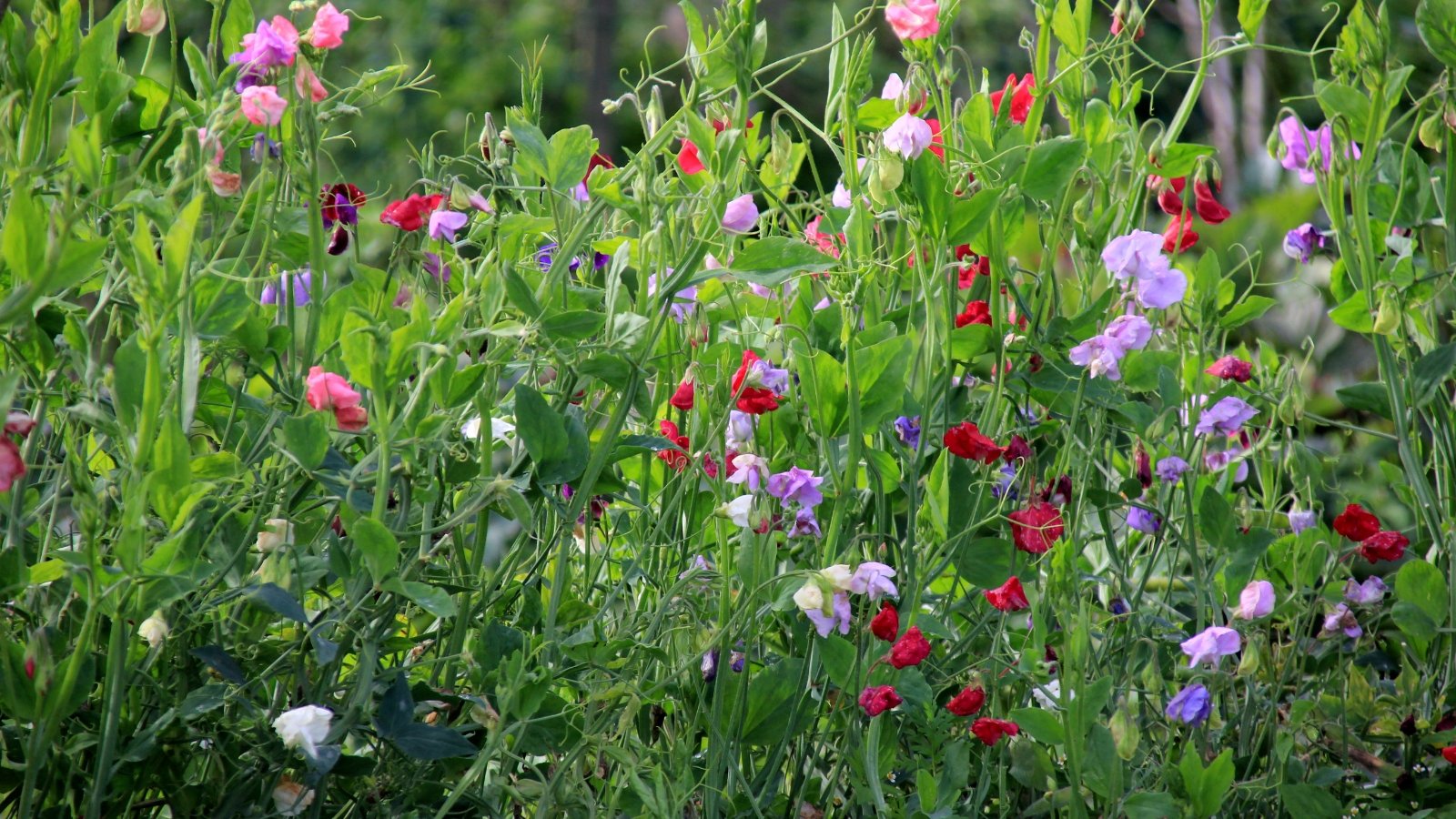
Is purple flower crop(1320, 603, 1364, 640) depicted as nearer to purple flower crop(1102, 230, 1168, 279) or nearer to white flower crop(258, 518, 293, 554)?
purple flower crop(1102, 230, 1168, 279)

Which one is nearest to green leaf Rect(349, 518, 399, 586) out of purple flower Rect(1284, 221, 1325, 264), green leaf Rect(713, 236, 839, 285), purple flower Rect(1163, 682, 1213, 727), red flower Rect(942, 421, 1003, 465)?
green leaf Rect(713, 236, 839, 285)

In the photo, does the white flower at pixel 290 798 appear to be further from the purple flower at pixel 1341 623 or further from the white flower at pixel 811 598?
the purple flower at pixel 1341 623

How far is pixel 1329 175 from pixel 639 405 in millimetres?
647

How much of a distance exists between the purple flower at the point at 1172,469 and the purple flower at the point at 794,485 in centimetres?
37

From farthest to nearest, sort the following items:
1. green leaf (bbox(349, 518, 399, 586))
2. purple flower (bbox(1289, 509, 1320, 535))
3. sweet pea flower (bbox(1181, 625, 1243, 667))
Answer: purple flower (bbox(1289, 509, 1320, 535)) → sweet pea flower (bbox(1181, 625, 1243, 667)) → green leaf (bbox(349, 518, 399, 586))

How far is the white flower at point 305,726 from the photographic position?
0.78 m

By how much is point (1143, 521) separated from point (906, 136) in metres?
0.52

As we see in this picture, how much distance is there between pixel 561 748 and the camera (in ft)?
3.17

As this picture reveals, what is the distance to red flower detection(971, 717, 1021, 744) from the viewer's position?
0.95 meters

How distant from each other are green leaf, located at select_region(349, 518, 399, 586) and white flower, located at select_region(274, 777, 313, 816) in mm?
177

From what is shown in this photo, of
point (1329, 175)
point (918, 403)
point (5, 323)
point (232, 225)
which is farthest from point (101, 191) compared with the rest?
point (1329, 175)

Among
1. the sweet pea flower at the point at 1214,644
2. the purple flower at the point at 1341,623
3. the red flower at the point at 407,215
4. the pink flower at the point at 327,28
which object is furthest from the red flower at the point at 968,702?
the pink flower at the point at 327,28

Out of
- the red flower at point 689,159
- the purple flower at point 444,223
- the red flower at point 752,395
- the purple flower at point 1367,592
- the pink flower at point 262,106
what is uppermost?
the pink flower at point 262,106

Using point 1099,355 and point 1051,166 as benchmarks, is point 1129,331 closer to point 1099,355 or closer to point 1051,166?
point 1099,355
